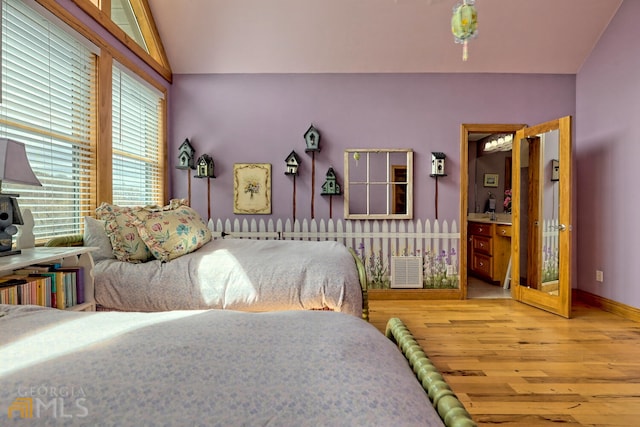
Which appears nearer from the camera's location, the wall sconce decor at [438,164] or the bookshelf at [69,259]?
the bookshelf at [69,259]

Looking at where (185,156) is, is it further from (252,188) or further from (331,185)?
(331,185)

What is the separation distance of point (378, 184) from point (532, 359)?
2.33 m

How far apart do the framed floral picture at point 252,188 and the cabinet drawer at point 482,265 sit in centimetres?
312

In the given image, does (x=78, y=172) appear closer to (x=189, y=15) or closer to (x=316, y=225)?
(x=189, y=15)

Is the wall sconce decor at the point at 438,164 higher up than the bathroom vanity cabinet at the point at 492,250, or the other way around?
the wall sconce decor at the point at 438,164

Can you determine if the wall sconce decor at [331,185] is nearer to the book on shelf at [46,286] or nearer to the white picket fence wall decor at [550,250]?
the white picket fence wall decor at [550,250]

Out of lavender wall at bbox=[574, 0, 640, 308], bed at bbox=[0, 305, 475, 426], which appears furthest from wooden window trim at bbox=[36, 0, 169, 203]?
lavender wall at bbox=[574, 0, 640, 308]

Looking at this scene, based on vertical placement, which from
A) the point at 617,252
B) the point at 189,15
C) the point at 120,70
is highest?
the point at 189,15

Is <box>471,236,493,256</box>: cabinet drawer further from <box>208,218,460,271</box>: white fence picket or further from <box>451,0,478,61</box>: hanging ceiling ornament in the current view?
<box>451,0,478,61</box>: hanging ceiling ornament

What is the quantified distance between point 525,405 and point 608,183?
287 cm

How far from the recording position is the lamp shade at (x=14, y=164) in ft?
5.38

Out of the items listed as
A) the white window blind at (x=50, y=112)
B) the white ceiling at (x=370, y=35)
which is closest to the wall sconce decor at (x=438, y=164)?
the white ceiling at (x=370, y=35)

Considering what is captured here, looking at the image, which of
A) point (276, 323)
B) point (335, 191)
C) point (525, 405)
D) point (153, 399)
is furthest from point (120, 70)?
point (525, 405)

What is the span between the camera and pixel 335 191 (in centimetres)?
403
